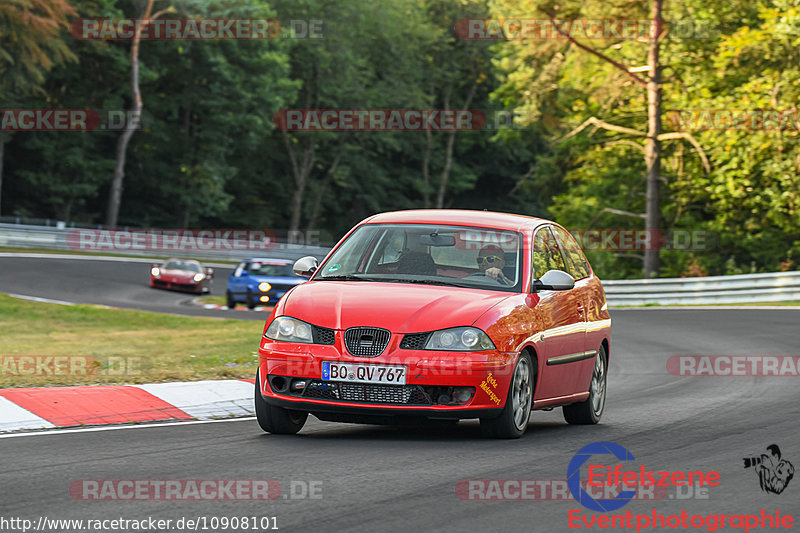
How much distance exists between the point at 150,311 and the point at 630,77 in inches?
701

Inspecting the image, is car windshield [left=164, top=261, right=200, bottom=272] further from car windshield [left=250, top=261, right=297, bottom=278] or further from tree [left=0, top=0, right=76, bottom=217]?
tree [left=0, top=0, right=76, bottom=217]

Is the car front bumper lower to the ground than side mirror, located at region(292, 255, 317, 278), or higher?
lower

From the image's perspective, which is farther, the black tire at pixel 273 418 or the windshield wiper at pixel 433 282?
the windshield wiper at pixel 433 282

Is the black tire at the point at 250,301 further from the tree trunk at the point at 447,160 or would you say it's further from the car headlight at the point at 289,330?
the tree trunk at the point at 447,160

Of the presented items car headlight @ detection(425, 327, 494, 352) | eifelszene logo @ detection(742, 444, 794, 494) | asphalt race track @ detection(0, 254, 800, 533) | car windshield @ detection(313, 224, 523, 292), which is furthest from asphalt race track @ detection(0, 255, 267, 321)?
eifelszene logo @ detection(742, 444, 794, 494)

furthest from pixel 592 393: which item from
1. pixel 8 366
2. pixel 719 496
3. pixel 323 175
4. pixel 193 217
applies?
pixel 323 175

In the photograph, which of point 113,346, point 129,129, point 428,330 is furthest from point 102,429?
point 129,129

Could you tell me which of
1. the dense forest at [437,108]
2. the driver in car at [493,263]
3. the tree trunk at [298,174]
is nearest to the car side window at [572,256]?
the driver in car at [493,263]

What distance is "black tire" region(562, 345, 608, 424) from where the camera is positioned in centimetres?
1066

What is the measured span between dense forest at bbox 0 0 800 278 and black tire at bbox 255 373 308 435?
28.9 metres

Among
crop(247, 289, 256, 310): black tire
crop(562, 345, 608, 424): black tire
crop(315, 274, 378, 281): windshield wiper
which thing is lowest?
crop(247, 289, 256, 310): black tire

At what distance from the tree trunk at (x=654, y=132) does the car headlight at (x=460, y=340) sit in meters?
30.9

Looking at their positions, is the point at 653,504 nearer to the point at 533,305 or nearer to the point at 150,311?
the point at 533,305

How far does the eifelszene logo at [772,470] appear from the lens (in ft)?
23.7
